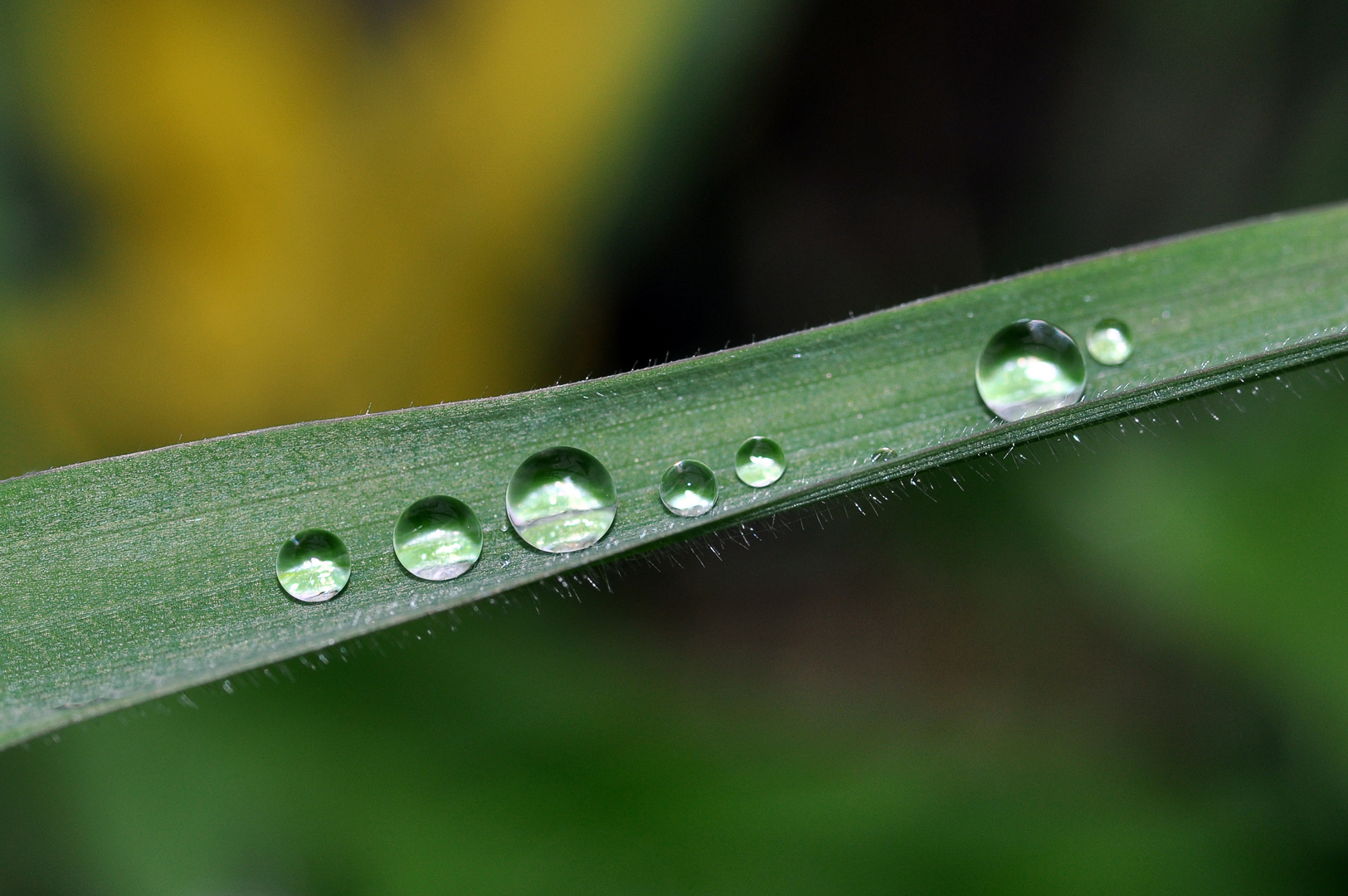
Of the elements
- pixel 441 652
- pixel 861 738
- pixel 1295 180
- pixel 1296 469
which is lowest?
pixel 861 738

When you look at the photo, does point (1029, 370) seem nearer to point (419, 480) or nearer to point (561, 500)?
point (561, 500)


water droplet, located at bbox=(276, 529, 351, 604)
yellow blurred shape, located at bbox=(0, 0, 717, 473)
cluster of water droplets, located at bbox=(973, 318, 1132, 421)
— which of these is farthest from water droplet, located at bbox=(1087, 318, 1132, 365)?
yellow blurred shape, located at bbox=(0, 0, 717, 473)

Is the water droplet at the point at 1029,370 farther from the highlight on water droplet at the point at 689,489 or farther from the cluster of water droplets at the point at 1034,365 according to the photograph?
the highlight on water droplet at the point at 689,489

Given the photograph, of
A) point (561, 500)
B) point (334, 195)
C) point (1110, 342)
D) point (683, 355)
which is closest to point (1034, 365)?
point (1110, 342)

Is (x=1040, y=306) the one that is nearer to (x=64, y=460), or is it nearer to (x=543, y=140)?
(x=543, y=140)

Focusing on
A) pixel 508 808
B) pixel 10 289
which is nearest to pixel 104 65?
pixel 10 289
